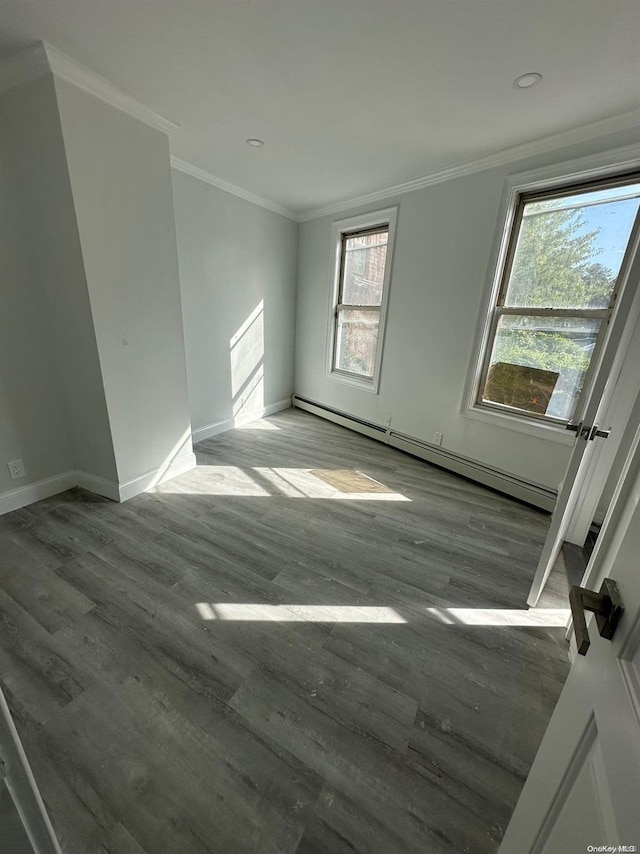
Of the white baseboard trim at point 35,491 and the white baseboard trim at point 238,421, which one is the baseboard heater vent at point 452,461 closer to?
the white baseboard trim at point 238,421

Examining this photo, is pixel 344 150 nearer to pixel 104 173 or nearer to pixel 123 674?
pixel 104 173

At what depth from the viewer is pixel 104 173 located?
1953 millimetres

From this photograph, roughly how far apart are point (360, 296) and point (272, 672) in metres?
3.55

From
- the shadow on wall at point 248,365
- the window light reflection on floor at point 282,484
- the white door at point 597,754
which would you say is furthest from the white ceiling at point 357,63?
the window light reflection on floor at point 282,484

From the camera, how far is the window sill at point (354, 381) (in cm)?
370

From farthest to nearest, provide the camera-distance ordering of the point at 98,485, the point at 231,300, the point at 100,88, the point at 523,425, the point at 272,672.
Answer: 1. the point at 231,300
2. the point at 523,425
3. the point at 98,485
4. the point at 100,88
5. the point at 272,672

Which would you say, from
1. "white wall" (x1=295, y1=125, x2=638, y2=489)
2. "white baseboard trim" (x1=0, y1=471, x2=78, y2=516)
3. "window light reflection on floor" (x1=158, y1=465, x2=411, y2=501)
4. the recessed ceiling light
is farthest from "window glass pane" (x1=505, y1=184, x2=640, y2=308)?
"white baseboard trim" (x1=0, y1=471, x2=78, y2=516)

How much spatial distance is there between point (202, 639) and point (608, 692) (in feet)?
4.85

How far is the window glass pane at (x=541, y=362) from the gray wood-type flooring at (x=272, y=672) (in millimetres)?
962

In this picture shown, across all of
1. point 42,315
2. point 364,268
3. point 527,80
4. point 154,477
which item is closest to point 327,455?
point 154,477

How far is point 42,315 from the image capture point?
220 cm

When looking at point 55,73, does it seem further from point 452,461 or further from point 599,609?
point 452,461

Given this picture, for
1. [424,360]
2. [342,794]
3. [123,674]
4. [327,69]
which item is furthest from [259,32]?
[342,794]

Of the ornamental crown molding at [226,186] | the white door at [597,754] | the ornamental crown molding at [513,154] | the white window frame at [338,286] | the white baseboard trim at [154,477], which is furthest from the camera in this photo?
the white window frame at [338,286]
